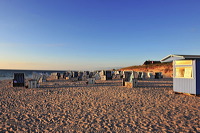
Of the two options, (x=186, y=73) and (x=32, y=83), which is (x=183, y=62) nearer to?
(x=186, y=73)

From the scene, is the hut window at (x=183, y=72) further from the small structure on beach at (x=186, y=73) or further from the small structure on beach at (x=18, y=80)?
the small structure on beach at (x=18, y=80)

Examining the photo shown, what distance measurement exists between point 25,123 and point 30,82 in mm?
7657

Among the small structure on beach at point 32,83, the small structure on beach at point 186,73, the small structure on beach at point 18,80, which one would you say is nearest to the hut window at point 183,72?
the small structure on beach at point 186,73

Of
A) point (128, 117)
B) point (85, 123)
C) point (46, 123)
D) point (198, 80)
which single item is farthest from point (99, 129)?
point (198, 80)

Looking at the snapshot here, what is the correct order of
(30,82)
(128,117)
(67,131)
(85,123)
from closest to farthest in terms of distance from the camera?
1. (67,131)
2. (85,123)
3. (128,117)
4. (30,82)

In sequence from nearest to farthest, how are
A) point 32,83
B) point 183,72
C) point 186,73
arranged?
point 186,73, point 183,72, point 32,83

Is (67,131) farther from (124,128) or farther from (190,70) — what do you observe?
(190,70)

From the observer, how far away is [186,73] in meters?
7.65

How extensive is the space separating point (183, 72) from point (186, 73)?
0.22 m

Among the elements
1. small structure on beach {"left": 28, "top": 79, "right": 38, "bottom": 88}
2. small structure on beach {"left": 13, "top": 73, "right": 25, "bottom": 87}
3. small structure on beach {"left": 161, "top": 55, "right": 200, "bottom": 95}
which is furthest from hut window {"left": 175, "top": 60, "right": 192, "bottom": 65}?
small structure on beach {"left": 13, "top": 73, "right": 25, "bottom": 87}

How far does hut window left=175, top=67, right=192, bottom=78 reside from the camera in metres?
7.48

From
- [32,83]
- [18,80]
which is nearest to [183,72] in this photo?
[32,83]

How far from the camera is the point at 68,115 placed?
4672mm

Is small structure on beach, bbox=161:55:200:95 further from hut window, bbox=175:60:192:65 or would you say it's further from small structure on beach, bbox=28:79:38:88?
small structure on beach, bbox=28:79:38:88
